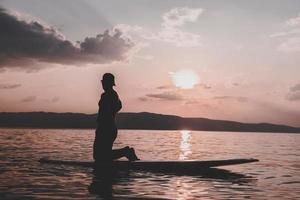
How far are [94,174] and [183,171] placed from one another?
357 cm

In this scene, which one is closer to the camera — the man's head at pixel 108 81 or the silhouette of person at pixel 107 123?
the man's head at pixel 108 81

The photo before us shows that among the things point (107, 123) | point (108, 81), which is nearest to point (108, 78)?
point (108, 81)

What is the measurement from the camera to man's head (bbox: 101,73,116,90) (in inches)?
564

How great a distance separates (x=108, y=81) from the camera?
1441cm

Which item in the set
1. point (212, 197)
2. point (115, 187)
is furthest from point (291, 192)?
point (115, 187)

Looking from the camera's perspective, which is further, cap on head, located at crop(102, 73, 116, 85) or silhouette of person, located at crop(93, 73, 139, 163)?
silhouette of person, located at crop(93, 73, 139, 163)

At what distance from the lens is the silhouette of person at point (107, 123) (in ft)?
A: 47.6

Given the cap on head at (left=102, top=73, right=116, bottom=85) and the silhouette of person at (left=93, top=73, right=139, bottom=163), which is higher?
the cap on head at (left=102, top=73, right=116, bottom=85)

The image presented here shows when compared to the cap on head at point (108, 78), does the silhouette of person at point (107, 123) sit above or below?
below

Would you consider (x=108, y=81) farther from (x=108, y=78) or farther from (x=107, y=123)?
(x=107, y=123)

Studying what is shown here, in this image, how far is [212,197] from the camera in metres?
10.8

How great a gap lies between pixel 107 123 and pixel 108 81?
1564 mm

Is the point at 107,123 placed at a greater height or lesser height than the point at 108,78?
lesser

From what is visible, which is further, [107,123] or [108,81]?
[107,123]
